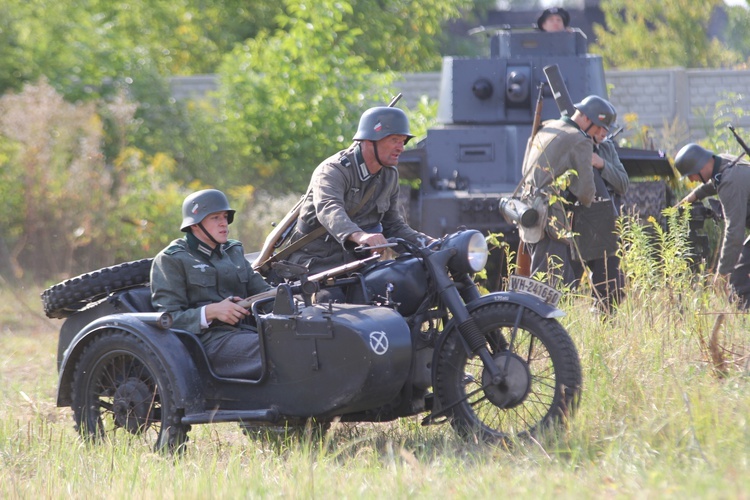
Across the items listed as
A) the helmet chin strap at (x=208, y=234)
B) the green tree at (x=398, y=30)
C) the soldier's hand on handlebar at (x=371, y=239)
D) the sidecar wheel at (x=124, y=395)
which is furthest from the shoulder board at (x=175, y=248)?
the green tree at (x=398, y=30)

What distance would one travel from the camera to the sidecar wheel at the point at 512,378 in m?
5.52

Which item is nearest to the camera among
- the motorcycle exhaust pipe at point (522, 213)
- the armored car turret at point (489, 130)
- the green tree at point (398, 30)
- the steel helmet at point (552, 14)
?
the motorcycle exhaust pipe at point (522, 213)

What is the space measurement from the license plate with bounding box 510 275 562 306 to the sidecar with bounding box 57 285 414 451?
0.61m

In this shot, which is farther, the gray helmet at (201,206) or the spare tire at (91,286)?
the spare tire at (91,286)

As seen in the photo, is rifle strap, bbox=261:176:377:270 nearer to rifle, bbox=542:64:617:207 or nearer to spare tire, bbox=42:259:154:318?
spare tire, bbox=42:259:154:318

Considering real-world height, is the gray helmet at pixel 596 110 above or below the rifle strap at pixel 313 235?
above

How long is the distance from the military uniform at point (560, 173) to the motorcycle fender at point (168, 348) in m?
3.17

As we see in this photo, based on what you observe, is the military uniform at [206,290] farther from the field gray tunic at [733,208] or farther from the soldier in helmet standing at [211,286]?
the field gray tunic at [733,208]

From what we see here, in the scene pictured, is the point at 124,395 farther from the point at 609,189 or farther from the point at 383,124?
the point at 609,189

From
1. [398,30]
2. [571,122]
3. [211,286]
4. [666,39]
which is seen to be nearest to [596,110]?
[571,122]

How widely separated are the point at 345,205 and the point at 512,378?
139cm

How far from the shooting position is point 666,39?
86.9 ft

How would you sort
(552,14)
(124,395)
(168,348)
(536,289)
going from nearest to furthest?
(536,289) < (168,348) < (124,395) < (552,14)

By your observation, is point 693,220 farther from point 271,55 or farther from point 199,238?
point 271,55
